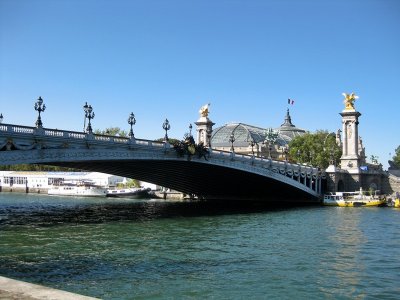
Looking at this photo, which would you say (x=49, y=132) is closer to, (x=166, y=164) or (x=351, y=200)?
(x=166, y=164)

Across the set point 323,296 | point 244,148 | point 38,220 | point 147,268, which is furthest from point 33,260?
point 244,148

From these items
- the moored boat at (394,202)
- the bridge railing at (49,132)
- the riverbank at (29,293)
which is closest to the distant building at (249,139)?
the moored boat at (394,202)

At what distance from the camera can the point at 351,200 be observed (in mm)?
71438

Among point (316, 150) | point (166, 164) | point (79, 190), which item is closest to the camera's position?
point (166, 164)

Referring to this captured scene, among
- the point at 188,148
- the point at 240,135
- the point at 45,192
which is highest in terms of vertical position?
the point at 240,135

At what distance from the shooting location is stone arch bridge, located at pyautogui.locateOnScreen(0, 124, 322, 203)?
3653 cm

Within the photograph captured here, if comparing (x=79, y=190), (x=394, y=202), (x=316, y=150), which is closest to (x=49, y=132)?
(x=394, y=202)

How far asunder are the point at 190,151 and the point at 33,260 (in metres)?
30.3

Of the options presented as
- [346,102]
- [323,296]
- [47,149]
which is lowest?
[323,296]

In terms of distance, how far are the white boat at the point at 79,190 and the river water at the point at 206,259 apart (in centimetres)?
6352

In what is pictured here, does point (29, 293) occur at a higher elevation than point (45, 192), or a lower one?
lower

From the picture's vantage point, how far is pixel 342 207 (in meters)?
67.9

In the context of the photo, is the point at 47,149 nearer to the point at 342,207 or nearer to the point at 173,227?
the point at 173,227

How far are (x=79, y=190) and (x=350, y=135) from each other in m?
57.0
